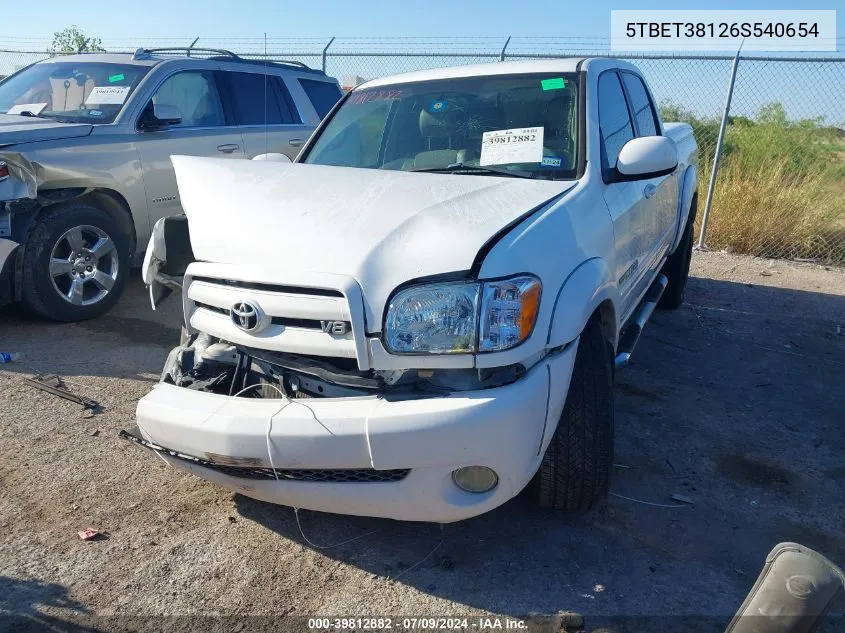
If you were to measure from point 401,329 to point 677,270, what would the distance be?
4320mm

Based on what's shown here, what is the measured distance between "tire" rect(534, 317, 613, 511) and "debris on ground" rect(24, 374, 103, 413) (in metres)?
2.50

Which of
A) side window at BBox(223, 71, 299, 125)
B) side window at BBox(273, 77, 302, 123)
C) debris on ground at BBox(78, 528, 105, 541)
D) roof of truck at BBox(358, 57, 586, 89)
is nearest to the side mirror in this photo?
roof of truck at BBox(358, 57, 586, 89)

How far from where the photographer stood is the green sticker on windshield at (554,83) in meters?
3.81

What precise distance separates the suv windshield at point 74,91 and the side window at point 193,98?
0.23 metres

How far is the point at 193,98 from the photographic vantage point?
6.37m

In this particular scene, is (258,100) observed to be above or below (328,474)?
above

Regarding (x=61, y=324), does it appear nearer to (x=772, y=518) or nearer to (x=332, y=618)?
(x=332, y=618)

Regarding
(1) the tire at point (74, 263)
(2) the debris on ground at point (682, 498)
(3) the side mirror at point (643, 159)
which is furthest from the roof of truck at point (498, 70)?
(1) the tire at point (74, 263)

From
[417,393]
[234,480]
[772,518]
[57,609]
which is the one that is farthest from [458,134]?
[57,609]

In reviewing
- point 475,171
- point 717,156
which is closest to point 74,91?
point 475,171

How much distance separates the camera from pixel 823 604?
161cm

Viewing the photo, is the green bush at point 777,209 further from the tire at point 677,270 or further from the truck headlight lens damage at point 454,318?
the truck headlight lens damage at point 454,318

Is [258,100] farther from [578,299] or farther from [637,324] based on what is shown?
[578,299]

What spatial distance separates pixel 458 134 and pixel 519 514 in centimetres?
188
